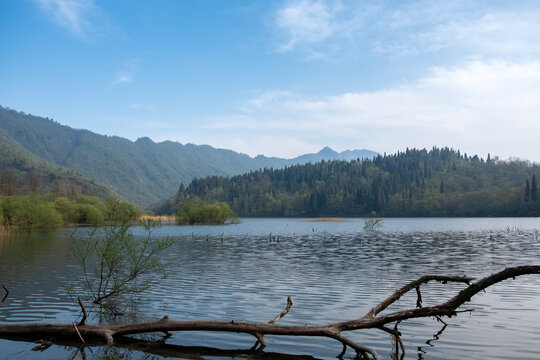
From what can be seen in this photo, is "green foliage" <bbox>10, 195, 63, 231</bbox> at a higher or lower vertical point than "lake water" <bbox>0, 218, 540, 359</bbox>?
higher

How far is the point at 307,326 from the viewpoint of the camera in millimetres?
16531

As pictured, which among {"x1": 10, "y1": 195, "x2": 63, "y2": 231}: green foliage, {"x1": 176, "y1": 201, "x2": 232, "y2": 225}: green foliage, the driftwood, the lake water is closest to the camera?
the driftwood

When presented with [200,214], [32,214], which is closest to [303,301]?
[32,214]

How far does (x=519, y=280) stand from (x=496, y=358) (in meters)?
20.4

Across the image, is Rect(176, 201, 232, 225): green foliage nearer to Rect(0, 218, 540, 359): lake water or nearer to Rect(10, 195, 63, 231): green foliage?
Rect(10, 195, 63, 231): green foliage

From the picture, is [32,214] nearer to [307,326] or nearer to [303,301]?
[303,301]

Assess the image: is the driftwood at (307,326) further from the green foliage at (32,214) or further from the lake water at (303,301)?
the green foliage at (32,214)

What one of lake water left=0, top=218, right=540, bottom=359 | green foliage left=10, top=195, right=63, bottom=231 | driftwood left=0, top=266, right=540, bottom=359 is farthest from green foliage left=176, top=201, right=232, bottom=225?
driftwood left=0, top=266, right=540, bottom=359

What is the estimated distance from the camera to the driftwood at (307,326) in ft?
50.0

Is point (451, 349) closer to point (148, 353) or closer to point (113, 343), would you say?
point (148, 353)

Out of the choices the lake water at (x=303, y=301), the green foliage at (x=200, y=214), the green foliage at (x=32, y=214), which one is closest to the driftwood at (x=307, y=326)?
the lake water at (x=303, y=301)

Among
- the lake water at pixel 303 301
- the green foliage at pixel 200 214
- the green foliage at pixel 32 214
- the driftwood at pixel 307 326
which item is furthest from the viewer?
the green foliage at pixel 200 214

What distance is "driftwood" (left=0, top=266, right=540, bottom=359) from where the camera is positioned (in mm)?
15250

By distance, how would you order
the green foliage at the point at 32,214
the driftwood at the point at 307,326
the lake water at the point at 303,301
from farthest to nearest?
the green foliage at the point at 32,214 → the lake water at the point at 303,301 → the driftwood at the point at 307,326
